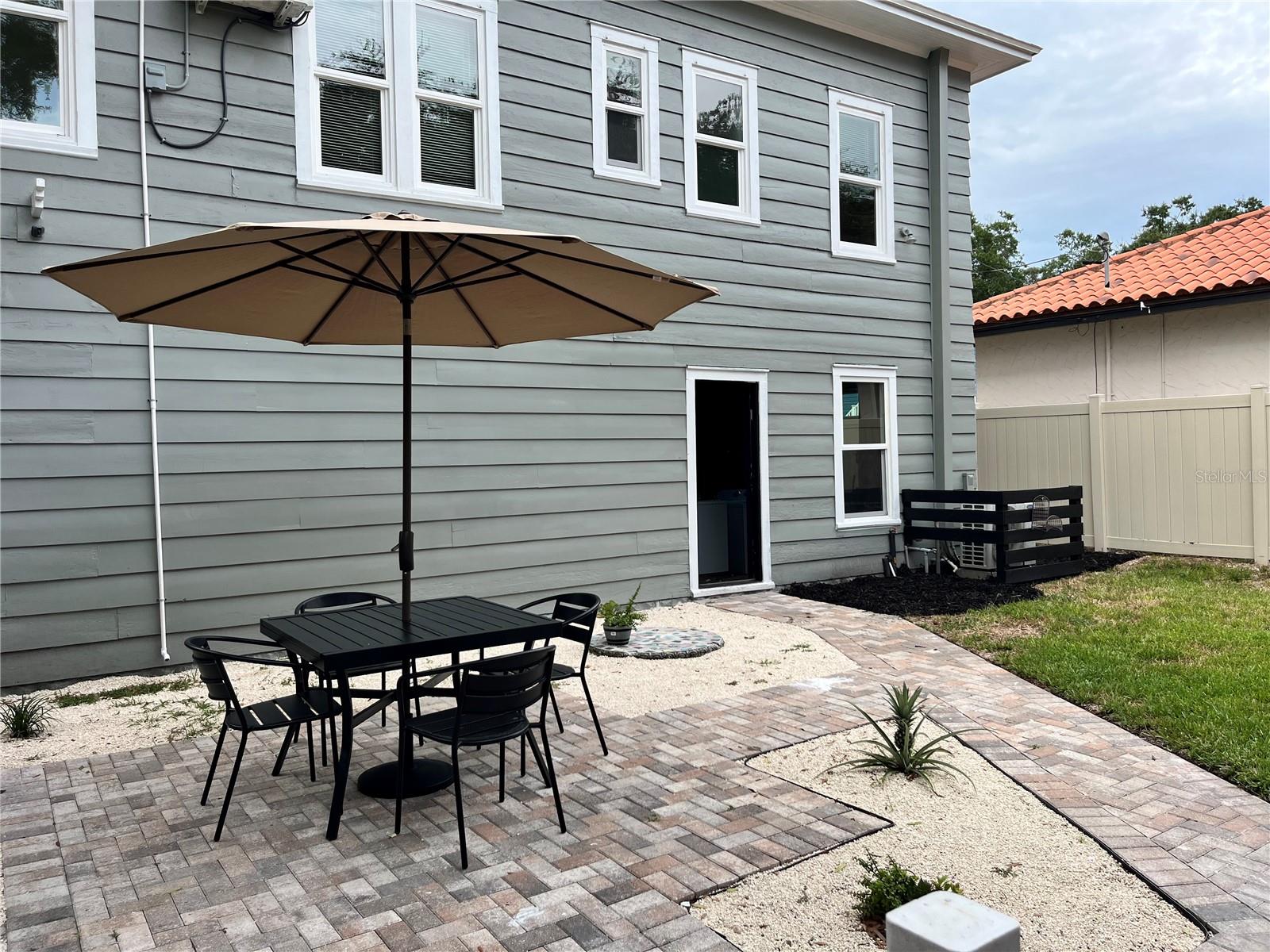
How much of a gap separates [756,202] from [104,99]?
545 cm

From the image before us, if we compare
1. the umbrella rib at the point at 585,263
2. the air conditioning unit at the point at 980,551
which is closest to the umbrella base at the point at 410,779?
the umbrella rib at the point at 585,263

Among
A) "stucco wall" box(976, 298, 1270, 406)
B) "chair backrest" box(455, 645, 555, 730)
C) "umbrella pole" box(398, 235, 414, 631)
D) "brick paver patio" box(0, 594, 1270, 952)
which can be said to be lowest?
"brick paver patio" box(0, 594, 1270, 952)

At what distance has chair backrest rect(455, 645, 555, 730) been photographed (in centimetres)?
323

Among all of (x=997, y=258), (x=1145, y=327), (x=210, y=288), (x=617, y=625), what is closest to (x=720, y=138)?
(x=617, y=625)

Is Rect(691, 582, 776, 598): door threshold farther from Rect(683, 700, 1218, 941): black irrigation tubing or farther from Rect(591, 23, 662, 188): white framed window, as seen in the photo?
Rect(683, 700, 1218, 941): black irrigation tubing

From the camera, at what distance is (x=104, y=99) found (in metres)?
5.62

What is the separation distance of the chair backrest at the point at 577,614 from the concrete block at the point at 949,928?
2.15 metres

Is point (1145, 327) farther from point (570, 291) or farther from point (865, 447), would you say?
point (570, 291)

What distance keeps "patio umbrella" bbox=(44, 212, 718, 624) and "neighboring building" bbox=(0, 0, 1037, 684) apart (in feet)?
6.33

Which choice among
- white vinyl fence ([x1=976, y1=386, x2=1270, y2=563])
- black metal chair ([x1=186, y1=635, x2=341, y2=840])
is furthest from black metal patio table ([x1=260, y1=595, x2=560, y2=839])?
white vinyl fence ([x1=976, y1=386, x2=1270, y2=563])

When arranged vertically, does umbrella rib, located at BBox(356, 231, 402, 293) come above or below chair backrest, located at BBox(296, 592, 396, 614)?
above

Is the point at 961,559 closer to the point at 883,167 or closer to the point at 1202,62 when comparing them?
the point at 883,167

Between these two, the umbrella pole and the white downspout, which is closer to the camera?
the umbrella pole

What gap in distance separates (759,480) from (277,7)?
18.1 ft
